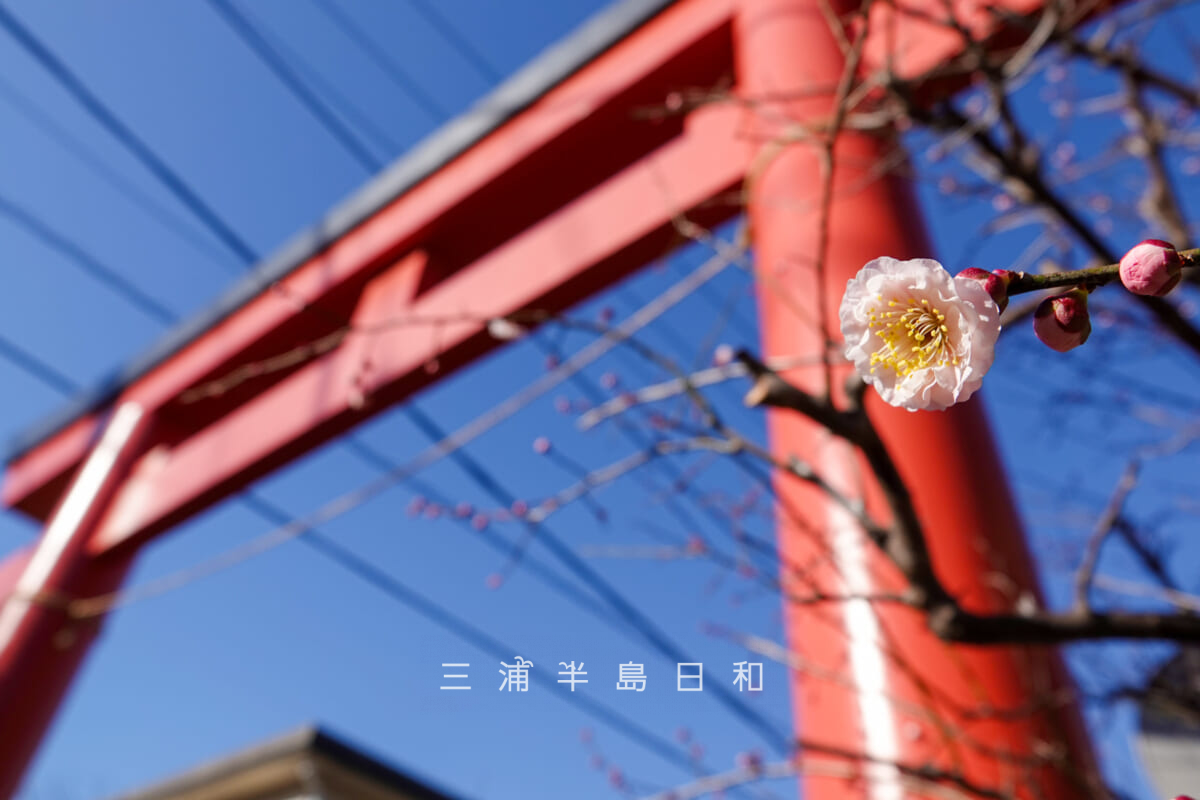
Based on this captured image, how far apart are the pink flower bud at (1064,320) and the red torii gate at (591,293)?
0.59 metres

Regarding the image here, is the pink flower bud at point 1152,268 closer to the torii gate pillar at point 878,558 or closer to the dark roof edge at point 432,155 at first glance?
the torii gate pillar at point 878,558

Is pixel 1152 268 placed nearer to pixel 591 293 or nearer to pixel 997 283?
pixel 997 283

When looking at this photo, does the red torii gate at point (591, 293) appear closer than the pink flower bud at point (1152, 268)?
No

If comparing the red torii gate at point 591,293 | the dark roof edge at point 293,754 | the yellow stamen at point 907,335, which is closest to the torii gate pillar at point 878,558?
the red torii gate at point 591,293

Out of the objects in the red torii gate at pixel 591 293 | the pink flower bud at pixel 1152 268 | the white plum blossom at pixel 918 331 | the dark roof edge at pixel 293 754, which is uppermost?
the red torii gate at pixel 591 293

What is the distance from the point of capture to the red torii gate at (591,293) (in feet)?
3.81

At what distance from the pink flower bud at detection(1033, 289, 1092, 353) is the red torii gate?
0.59 m

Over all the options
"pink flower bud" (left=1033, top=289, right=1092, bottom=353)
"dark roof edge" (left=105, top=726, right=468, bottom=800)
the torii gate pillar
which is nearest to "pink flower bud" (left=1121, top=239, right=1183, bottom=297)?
"pink flower bud" (left=1033, top=289, right=1092, bottom=353)

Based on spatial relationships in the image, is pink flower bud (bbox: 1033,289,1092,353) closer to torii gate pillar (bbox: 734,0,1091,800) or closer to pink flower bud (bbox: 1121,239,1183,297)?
pink flower bud (bbox: 1121,239,1183,297)

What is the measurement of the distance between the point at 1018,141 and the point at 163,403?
2887 millimetres

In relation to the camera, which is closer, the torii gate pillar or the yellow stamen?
the yellow stamen

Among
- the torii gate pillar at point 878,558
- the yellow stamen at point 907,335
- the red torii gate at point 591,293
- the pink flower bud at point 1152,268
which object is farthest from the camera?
the red torii gate at point 591,293

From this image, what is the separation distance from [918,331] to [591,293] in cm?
171

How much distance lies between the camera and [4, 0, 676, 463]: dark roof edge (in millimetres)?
2264
